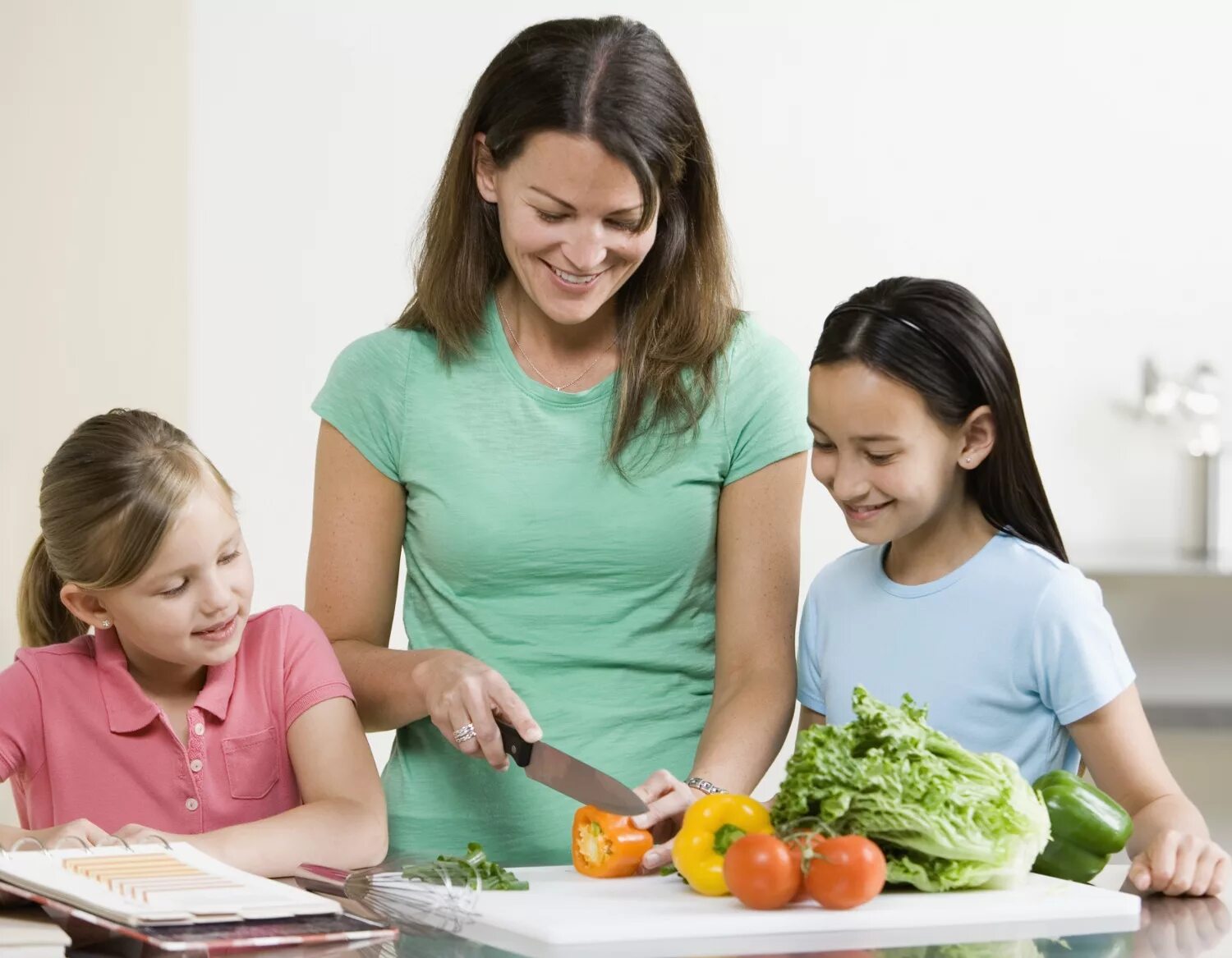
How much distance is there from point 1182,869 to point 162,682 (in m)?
1.04

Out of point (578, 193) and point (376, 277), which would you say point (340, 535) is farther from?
point (376, 277)

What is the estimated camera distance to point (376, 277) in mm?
3986

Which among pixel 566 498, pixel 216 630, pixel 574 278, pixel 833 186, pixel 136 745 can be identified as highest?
pixel 833 186

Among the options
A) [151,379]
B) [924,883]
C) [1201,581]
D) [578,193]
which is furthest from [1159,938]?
[151,379]

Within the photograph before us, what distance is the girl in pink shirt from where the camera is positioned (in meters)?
1.60

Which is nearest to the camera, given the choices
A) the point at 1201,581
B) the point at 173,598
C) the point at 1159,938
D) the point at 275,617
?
the point at 1159,938

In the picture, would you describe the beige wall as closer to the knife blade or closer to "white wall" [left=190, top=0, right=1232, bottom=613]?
"white wall" [left=190, top=0, right=1232, bottom=613]

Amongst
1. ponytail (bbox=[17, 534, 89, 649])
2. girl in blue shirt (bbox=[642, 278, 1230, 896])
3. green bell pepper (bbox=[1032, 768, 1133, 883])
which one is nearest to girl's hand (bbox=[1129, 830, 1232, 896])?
green bell pepper (bbox=[1032, 768, 1133, 883])

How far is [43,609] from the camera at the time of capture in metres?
1.86

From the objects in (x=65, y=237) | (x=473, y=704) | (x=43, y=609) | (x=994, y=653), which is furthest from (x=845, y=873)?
(x=65, y=237)

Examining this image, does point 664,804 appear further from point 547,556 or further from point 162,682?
point 162,682

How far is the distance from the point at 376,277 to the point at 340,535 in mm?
2281

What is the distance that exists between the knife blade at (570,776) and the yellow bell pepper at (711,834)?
0.09 meters

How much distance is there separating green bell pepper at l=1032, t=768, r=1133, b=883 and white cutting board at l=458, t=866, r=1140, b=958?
0.08 metres
